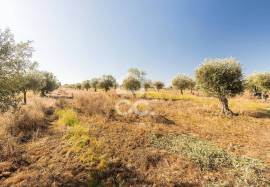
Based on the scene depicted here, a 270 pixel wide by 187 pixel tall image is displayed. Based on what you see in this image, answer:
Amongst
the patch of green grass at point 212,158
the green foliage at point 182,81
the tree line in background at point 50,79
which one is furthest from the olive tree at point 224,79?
the green foliage at point 182,81

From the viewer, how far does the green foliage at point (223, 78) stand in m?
24.7

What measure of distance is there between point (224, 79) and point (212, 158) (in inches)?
643

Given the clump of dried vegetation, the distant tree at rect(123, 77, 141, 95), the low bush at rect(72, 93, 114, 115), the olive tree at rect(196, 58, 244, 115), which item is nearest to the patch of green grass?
the low bush at rect(72, 93, 114, 115)

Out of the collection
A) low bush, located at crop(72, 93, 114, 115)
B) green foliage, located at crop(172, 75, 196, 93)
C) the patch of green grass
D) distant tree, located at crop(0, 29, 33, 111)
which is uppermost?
green foliage, located at crop(172, 75, 196, 93)

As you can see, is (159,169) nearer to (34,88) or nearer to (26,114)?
(26,114)

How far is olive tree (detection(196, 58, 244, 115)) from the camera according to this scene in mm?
24688

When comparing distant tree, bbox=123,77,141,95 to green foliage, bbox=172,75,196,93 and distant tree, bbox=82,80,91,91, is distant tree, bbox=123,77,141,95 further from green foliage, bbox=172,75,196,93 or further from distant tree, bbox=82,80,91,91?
distant tree, bbox=82,80,91,91

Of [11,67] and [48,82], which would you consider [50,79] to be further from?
[11,67]

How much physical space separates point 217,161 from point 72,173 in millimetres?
7882

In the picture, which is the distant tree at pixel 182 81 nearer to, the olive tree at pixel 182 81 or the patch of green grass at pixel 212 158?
the olive tree at pixel 182 81

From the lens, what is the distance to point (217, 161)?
10.9 m

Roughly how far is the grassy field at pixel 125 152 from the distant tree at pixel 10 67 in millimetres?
3697

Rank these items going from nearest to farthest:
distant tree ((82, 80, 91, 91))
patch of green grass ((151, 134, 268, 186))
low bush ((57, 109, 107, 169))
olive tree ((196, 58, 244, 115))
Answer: patch of green grass ((151, 134, 268, 186)) → low bush ((57, 109, 107, 169)) → olive tree ((196, 58, 244, 115)) → distant tree ((82, 80, 91, 91))

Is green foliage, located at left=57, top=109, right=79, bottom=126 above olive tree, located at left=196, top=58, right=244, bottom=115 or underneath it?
underneath
